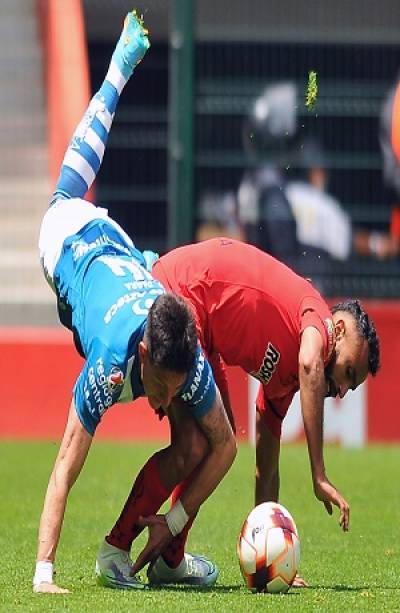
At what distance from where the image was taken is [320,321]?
→ 716cm

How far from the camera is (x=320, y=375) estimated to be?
23.0 ft

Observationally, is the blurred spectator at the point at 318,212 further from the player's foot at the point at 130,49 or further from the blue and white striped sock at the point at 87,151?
the blue and white striped sock at the point at 87,151

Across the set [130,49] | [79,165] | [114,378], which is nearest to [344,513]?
[114,378]

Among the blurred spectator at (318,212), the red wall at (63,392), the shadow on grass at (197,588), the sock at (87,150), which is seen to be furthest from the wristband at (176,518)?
the blurred spectator at (318,212)

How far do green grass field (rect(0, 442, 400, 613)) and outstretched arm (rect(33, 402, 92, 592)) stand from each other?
0.11 m

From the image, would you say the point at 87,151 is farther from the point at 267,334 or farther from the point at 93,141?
the point at 267,334

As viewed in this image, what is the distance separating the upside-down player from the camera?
657cm

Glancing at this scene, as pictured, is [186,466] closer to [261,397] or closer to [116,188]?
[261,397]

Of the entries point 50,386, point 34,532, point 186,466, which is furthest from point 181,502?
point 50,386

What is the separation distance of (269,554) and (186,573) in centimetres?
62

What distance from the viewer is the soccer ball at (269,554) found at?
7.00 m

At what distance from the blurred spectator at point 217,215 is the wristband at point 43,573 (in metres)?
8.46

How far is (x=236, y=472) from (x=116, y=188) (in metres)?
3.72

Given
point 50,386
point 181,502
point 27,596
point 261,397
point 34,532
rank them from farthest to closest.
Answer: point 50,386 < point 34,532 < point 261,397 < point 181,502 < point 27,596
